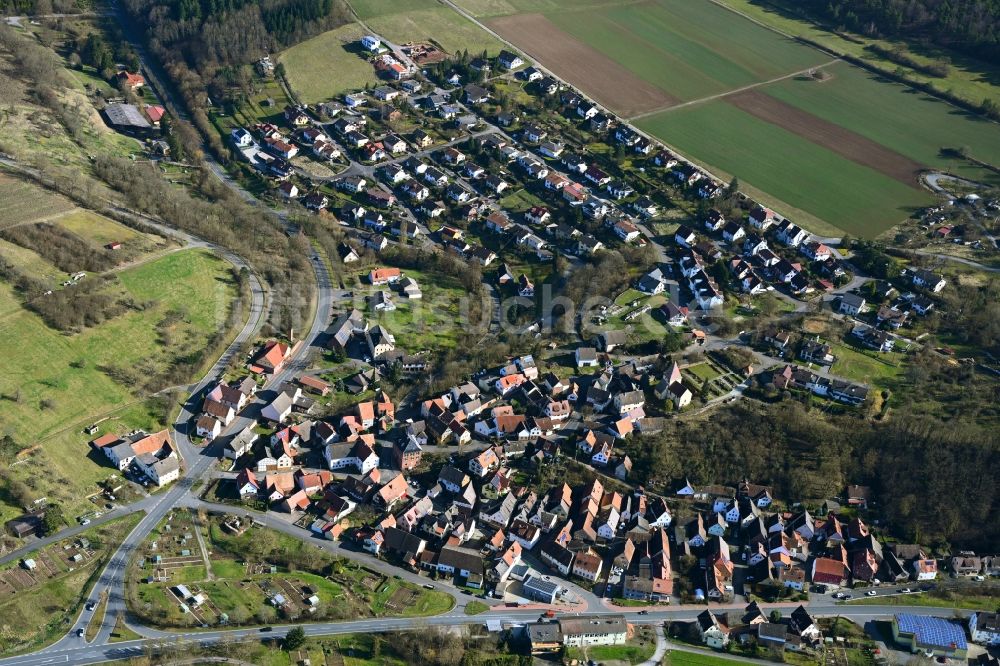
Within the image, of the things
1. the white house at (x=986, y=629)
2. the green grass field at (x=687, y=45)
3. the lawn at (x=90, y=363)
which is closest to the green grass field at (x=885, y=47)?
the green grass field at (x=687, y=45)

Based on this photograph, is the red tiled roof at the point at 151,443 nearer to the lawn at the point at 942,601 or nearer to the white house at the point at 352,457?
the white house at the point at 352,457

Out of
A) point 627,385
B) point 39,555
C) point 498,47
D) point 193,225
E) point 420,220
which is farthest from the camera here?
point 498,47

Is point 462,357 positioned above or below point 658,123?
below

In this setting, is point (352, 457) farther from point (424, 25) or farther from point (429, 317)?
point (424, 25)

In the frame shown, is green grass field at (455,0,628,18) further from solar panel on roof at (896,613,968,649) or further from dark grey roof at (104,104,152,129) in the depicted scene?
solar panel on roof at (896,613,968,649)

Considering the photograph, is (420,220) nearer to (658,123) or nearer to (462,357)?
(462,357)

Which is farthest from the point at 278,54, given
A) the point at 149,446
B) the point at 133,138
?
the point at 149,446

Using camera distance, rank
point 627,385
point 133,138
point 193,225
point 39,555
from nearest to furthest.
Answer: point 39,555
point 627,385
point 193,225
point 133,138

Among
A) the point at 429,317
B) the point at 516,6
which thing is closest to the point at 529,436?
the point at 429,317
